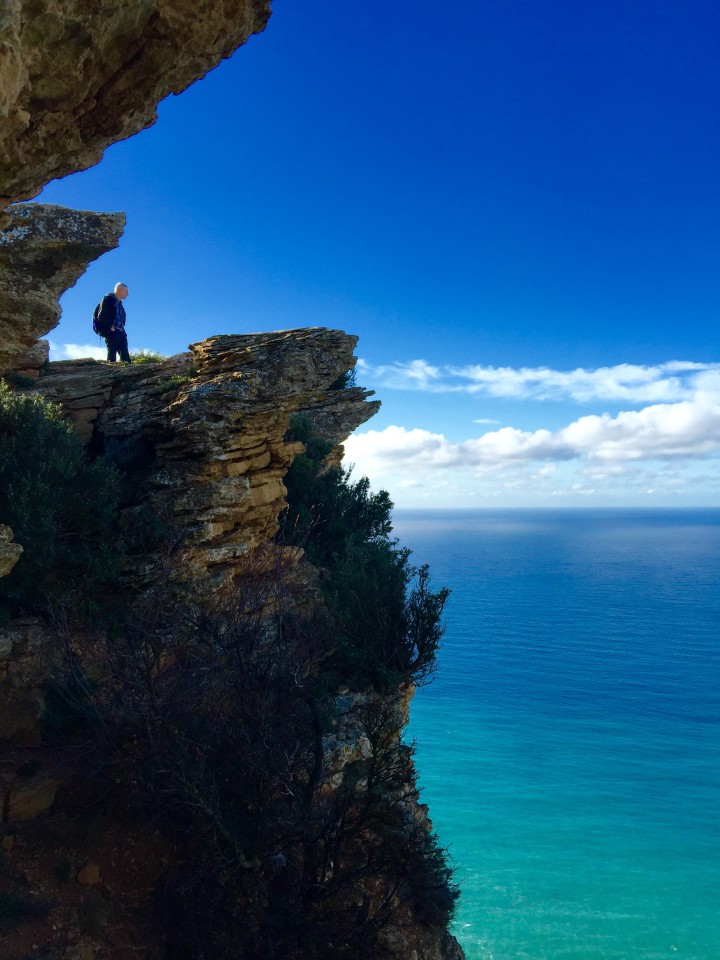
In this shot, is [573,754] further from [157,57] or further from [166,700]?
[157,57]

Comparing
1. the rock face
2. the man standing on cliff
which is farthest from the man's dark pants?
the rock face

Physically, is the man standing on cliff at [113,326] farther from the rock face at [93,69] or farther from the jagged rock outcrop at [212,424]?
the rock face at [93,69]

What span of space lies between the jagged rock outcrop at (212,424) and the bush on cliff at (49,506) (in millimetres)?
988

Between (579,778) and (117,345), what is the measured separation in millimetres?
38791

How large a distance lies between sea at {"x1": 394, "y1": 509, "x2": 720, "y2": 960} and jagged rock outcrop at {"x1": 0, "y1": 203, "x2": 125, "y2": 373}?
14.9 meters

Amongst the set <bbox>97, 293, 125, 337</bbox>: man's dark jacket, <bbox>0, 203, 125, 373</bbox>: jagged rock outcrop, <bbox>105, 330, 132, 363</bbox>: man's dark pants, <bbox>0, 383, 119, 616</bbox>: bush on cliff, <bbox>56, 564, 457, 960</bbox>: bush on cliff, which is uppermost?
<bbox>97, 293, 125, 337</bbox>: man's dark jacket

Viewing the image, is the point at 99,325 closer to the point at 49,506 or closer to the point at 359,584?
the point at 49,506

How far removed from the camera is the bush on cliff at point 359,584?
16.3m

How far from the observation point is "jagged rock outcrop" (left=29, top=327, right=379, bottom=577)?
595 inches

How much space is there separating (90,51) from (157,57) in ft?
3.29

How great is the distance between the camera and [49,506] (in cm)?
1322

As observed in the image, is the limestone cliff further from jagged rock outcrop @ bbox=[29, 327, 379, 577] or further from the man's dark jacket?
the man's dark jacket

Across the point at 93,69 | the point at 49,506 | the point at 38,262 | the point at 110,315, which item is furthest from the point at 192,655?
the point at 110,315

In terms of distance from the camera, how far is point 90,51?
5984 millimetres
